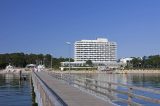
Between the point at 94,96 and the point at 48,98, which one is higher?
the point at 48,98

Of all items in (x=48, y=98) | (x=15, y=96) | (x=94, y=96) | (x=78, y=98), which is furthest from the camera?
(x=15, y=96)

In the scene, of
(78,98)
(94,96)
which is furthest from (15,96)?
(78,98)

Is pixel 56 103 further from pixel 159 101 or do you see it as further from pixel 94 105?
pixel 94 105

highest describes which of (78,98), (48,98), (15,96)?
(48,98)

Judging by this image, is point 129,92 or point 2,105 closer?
point 129,92

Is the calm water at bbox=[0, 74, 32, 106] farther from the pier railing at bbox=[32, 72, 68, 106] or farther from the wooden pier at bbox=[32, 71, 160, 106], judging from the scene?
the pier railing at bbox=[32, 72, 68, 106]

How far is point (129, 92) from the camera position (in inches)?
742

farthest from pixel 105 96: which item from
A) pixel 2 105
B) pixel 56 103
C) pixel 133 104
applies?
pixel 2 105

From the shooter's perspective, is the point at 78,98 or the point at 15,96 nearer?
the point at 78,98

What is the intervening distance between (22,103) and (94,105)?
40542 mm

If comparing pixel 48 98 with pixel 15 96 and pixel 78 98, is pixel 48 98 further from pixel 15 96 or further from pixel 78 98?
pixel 15 96

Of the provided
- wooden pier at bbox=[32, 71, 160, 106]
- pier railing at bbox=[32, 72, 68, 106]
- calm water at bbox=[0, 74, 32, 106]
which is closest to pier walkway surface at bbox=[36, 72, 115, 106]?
wooden pier at bbox=[32, 71, 160, 106]

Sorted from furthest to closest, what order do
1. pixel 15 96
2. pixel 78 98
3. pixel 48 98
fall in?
1. pixel 15 96
2. pixel 78 98
3. pixel 48 98

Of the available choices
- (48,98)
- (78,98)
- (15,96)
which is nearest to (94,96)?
(78,98)
